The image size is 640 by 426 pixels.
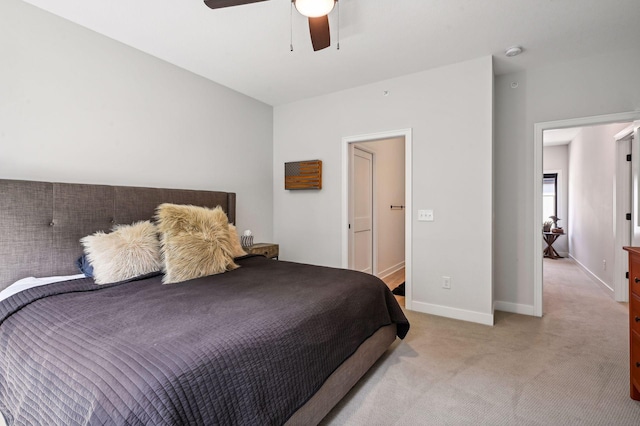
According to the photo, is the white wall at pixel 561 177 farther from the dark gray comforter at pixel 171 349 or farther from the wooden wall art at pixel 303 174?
the dark gray comforter at pixel 171 349

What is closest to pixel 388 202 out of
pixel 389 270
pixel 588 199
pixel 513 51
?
pixel 389 270

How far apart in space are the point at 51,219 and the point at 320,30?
2279 mm

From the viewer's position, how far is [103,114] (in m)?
2.55

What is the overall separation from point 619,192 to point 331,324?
432cm

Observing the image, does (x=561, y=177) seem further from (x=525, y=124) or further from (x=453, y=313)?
(x=453, y=313)

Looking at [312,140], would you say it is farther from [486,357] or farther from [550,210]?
[550,210]

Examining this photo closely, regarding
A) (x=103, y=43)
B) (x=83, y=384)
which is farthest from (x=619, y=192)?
(x=103, y=43)

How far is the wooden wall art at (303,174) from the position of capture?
12.9 feet

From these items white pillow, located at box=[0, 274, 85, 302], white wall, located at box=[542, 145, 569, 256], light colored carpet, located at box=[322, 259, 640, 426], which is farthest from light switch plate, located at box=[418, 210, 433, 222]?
white wall, located at box=[542, 145, 569, 256]

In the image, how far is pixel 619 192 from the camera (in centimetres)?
376

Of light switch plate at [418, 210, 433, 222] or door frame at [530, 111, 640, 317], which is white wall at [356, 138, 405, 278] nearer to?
light switch plate at [418, 210, 433, 222]

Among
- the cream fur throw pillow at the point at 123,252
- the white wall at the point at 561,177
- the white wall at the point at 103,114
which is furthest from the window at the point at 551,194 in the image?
the cream fur throw pillow at the point at 123,252

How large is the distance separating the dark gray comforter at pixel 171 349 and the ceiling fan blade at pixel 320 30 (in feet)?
5.42

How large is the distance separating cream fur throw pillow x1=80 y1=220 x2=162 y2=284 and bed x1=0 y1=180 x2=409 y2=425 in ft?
0.26
